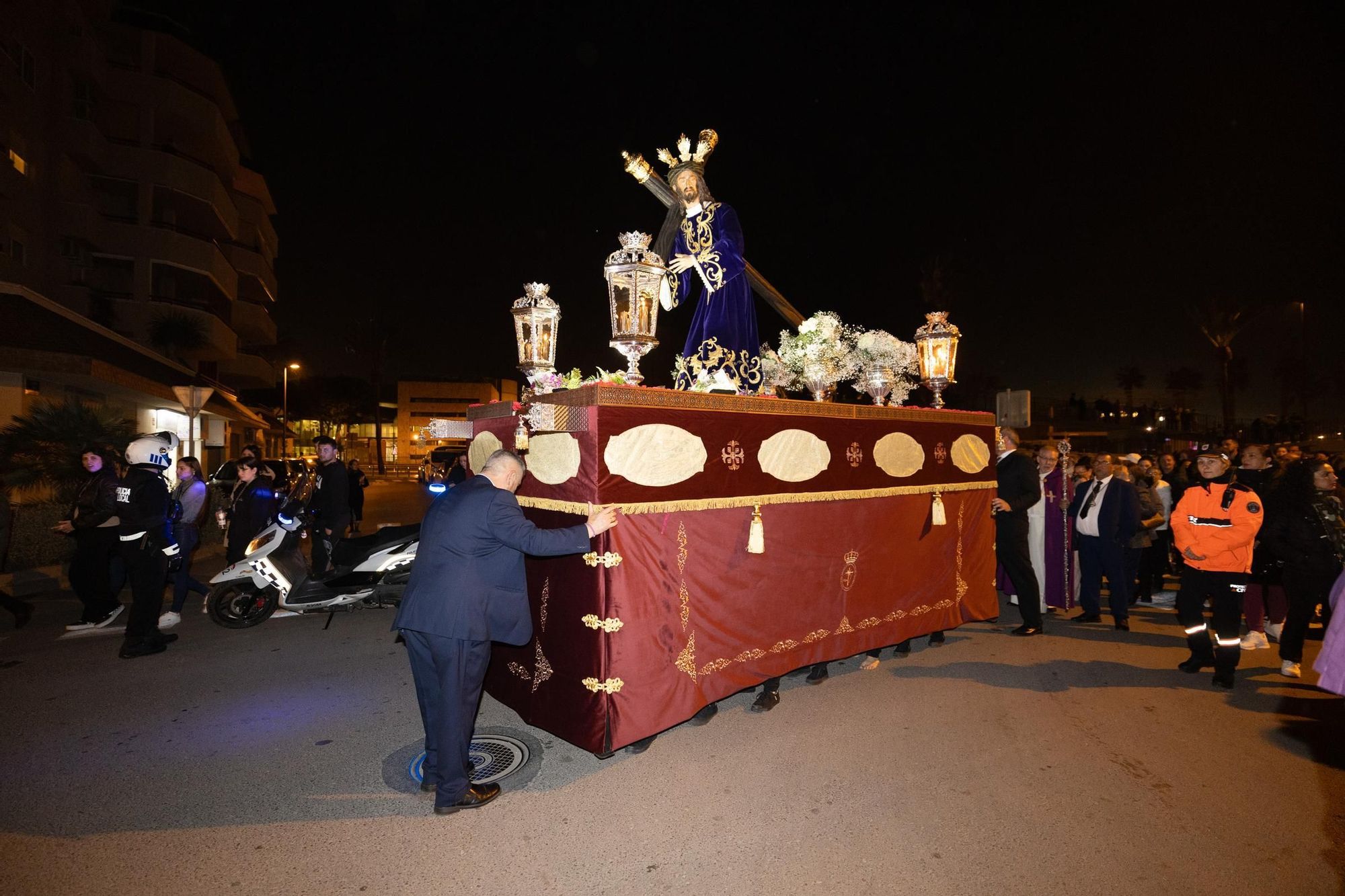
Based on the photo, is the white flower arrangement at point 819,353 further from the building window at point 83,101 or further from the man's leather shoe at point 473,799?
the building window at point 83,101

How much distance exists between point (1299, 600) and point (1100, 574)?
6.21ft

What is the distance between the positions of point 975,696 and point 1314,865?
84.4 inches

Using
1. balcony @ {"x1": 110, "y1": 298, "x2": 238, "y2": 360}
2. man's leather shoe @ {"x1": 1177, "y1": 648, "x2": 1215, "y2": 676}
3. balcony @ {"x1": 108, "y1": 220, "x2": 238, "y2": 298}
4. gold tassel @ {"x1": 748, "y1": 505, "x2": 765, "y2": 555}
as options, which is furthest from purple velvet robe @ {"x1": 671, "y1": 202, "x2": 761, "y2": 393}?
balcony @ {"x1": 108, "y1": 220, "x2": 238, "y2": 298}

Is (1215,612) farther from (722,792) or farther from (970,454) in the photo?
(722,792)

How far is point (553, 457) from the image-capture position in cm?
420

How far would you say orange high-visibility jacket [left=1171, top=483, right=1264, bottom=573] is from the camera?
5254 mm

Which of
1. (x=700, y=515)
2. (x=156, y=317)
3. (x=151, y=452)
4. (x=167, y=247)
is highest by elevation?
(x=167, y=247)

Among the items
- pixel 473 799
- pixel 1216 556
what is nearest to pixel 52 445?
pixel 473 799

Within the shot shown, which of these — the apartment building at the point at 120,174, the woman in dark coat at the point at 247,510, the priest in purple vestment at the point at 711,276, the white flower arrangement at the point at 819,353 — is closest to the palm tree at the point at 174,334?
the apartment building at the point at 120,174

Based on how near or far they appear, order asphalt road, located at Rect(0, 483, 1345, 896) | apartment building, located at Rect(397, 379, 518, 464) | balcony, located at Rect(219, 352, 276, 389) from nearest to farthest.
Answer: asphalt road, located at Rect(0, 483, 1345, 896) < balcony, located at Rect(219, 352, 276, 389) < apartment building, located at Rect(397, 379, 518, 464)

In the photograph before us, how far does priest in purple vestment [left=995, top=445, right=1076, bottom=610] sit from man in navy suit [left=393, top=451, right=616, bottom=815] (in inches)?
254

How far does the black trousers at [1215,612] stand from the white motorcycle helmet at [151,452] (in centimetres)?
917

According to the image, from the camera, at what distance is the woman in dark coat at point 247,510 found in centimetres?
755

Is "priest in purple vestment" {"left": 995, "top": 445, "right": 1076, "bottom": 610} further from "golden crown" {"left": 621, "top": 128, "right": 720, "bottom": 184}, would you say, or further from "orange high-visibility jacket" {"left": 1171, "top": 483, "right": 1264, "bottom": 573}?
"golden crown" {"left": 621, "top": 128, "right": 720, "bottom": 184}
